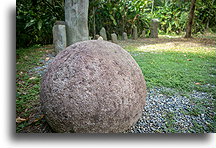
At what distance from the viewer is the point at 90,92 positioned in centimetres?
123

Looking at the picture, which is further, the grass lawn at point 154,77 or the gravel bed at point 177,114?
the grass lawn at point 154,77

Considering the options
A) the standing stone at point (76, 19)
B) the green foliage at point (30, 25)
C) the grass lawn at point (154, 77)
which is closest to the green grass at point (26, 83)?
the grass lawn at point (154, 77)

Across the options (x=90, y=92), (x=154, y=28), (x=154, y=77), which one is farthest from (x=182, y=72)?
(x=154, y=28)

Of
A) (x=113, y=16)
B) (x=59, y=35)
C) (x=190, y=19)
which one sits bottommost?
(x=59, y=35)

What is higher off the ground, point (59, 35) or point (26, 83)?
point (59, 35)

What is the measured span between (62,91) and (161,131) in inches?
36.2

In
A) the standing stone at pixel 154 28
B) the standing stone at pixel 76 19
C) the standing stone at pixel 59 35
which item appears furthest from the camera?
the standing stone at pixel 154 28

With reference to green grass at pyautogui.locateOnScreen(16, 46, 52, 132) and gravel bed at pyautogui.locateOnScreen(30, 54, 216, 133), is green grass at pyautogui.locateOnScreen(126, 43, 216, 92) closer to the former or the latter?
gravel bed at pyautogui.locateOnScreen(30, 54, 216, 133)

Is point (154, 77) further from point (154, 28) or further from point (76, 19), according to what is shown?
point (154, 28)

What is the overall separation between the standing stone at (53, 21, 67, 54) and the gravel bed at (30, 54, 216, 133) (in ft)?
7.03

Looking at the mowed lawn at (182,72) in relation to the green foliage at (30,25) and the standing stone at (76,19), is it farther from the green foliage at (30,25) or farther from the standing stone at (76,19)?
the green foliage at (30,25)

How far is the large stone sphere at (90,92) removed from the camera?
123cm

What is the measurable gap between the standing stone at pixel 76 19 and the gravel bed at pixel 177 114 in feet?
6.69

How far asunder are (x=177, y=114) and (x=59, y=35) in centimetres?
267
